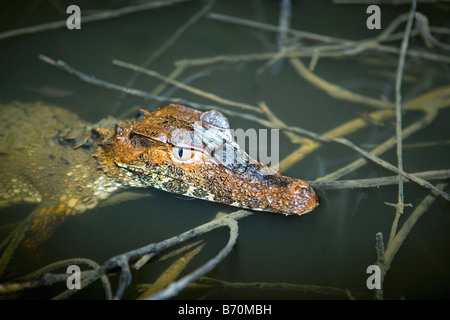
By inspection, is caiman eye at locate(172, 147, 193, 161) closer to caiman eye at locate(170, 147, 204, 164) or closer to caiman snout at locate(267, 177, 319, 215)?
caiman eye at locate(170, 147, 204, 164)

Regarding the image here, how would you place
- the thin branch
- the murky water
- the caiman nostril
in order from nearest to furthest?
the murky water < the caiman nostril < the thin branch

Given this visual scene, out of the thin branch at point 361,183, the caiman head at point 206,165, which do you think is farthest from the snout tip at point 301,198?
the thin branch at point 361,183

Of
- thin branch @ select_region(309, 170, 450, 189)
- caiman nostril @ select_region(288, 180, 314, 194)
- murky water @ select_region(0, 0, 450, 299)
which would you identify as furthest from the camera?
thin branch @ select_region(309, 170, 450, 189)

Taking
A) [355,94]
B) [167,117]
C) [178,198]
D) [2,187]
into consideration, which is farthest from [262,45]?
[2,187]

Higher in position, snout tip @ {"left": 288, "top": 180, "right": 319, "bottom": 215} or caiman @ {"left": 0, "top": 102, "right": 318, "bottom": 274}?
caiman @ {"left": 0, "top": 102, "right": 318, "bottom": 274}

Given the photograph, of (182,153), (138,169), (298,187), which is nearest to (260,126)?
(298,187)

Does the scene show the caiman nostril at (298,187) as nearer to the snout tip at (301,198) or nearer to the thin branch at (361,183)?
the snout tip at (301,198)

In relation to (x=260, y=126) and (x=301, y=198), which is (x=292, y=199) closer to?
(x=301, y=198)

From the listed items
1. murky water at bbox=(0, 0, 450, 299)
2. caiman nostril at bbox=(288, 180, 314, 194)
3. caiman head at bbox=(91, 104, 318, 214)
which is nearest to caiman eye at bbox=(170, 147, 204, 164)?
caiman head at bbox=(91, 104, 318, 214)
